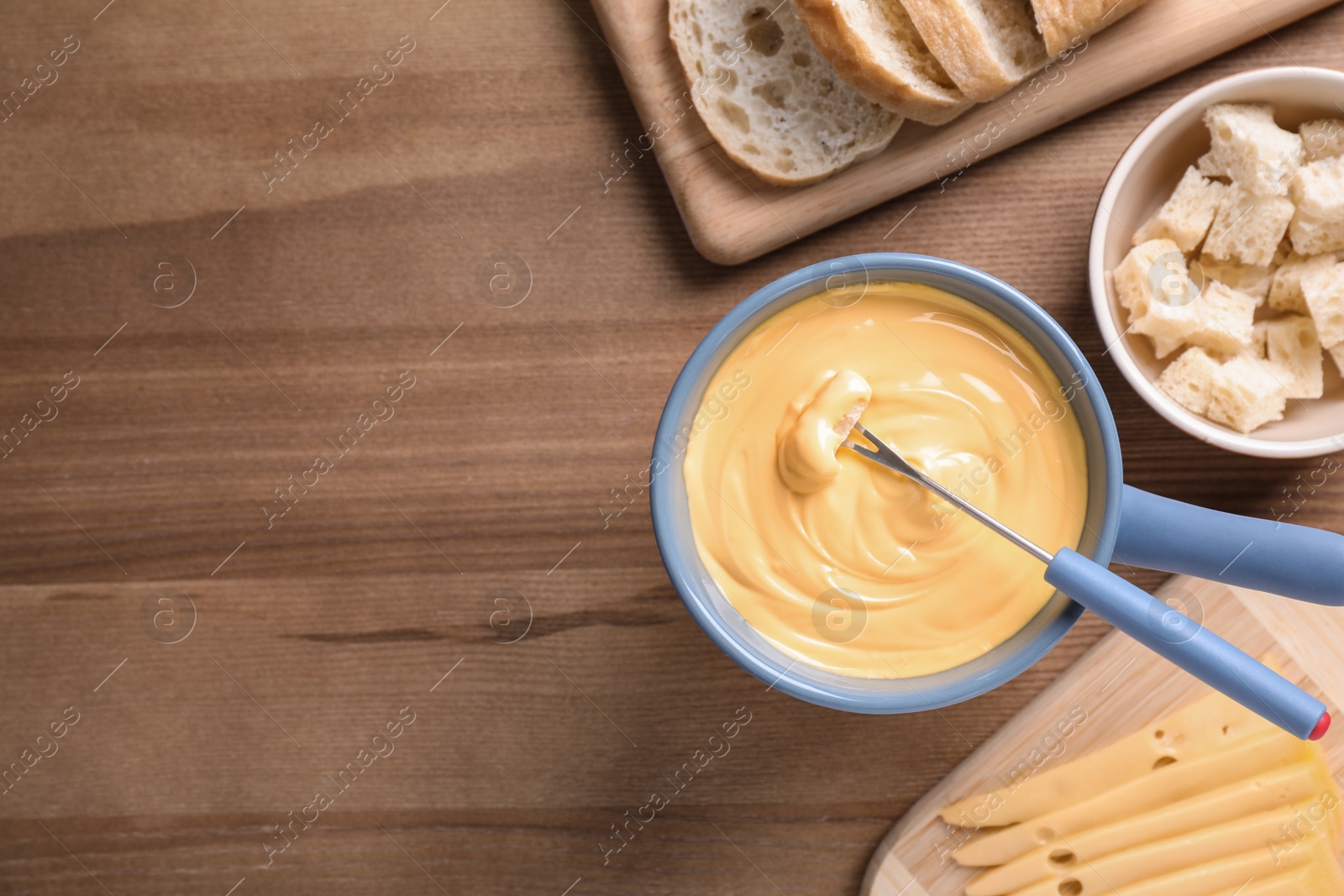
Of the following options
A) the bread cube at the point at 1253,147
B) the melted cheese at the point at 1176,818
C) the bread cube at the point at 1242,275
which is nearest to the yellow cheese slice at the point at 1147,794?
the melted cheese at the point at 1176,818

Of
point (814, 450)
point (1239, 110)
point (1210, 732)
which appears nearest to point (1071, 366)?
point (814, 450)

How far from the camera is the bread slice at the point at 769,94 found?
1.40 metres

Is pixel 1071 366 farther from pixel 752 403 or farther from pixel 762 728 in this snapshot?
pixel 762 728

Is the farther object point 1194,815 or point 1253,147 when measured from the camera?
point 1194,815

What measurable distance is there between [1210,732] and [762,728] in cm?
68

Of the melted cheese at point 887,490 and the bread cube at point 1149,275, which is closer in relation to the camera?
the melted cheese at point 887,490

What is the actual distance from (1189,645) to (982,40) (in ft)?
2.77

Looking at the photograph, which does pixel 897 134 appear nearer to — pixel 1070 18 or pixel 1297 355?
pixel 1070 18

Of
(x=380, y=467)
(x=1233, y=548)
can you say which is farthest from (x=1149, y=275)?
(x=380, y=467)

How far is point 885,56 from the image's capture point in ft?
4.35

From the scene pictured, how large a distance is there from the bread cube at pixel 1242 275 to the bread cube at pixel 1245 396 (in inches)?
4.6

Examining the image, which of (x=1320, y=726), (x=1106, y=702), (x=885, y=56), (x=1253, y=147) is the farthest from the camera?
(x=1106, y=702)

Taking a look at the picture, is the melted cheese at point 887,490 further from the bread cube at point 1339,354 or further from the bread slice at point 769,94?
the bread cube at point 1339,354

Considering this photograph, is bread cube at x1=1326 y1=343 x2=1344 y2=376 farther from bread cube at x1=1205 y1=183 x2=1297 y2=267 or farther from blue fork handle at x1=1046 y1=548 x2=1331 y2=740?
blue fork handle at x1=1046 y1=548 x2=1331 y2=740
